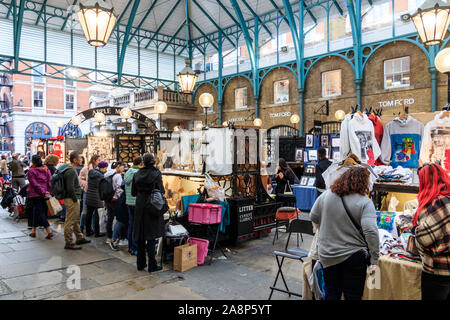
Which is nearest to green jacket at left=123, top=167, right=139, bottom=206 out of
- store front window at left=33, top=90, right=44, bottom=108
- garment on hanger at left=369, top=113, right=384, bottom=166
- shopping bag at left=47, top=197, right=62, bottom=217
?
shopping bag at left=47, top=197, right=62, bottom=217

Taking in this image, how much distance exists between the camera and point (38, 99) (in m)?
30.6

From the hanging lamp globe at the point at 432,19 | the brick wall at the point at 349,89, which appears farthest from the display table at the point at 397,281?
the brick wall at the point at 349,89

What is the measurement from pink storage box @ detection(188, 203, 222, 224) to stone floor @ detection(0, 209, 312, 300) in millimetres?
741

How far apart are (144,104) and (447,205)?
20.3 metres

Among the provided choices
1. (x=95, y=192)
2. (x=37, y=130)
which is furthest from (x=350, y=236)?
(x=37, y=130)

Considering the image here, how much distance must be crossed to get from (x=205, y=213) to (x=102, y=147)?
270 inches

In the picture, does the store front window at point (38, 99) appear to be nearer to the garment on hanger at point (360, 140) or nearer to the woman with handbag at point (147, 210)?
the woman with handbag at point (147, 210)

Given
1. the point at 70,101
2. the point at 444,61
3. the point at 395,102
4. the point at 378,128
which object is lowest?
the point at 378,128

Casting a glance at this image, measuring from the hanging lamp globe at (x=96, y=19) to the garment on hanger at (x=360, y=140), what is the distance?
3.48 m

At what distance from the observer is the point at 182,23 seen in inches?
915

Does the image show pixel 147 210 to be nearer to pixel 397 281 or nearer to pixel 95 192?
pixel 95 192

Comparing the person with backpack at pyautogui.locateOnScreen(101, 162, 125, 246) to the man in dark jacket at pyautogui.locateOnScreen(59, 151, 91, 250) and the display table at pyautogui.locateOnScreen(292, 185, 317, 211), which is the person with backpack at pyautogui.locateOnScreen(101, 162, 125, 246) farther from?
the display table at pyautogui.locateOnScreen(292, 185, 317, 211)

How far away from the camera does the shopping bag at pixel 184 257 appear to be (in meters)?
5.52

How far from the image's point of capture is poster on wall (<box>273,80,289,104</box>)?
19.1 metres
